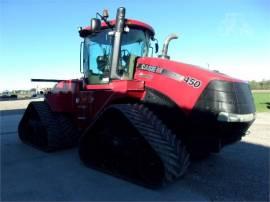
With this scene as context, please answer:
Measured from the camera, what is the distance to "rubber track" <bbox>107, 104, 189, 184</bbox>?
413 centimetres

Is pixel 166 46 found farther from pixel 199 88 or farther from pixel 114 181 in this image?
pixel 114 181

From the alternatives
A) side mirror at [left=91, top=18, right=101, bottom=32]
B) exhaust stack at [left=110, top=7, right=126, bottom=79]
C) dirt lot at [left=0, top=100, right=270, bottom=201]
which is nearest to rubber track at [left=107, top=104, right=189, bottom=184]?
dirt lot at [left=0, top=100, right=270, bottom=201]

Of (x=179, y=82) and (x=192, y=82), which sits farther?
(x=179, y=82)

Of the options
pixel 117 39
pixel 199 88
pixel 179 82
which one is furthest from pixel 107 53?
pixel 199 88

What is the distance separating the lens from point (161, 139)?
4266 millimetres

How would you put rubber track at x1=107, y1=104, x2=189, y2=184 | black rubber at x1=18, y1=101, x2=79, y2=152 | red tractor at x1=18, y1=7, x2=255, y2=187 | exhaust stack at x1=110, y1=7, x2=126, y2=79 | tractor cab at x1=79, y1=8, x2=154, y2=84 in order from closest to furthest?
rubber track at x1=107, y1=104, x2=189, y2=184 < red tractor at x1=18, y1=7, x2=255, y2=187 < exhaust stack at x1=110, y1=7, x2=126, y2=79 < tractor cab at x1=79, y1=8, x2=154, y2=84 < black rubber at x1=18, y1=101, x2=79, y2=152

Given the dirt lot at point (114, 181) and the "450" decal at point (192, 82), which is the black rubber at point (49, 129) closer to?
the dirt lot at point (114, 181)

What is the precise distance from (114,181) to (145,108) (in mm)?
1212

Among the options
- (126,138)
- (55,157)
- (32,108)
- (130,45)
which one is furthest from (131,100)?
(32,108)

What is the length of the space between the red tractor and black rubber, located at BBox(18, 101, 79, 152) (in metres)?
0.04

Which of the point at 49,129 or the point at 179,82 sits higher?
the point at 179,82

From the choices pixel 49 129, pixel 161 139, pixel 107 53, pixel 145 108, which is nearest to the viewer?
pixel 161 139

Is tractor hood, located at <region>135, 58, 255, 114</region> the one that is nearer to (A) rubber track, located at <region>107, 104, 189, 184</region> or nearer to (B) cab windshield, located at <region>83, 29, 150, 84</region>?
(A) rubber track, located at <region>107, 104, 189, 184</region>

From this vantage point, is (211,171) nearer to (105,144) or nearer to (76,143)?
(105,144)
